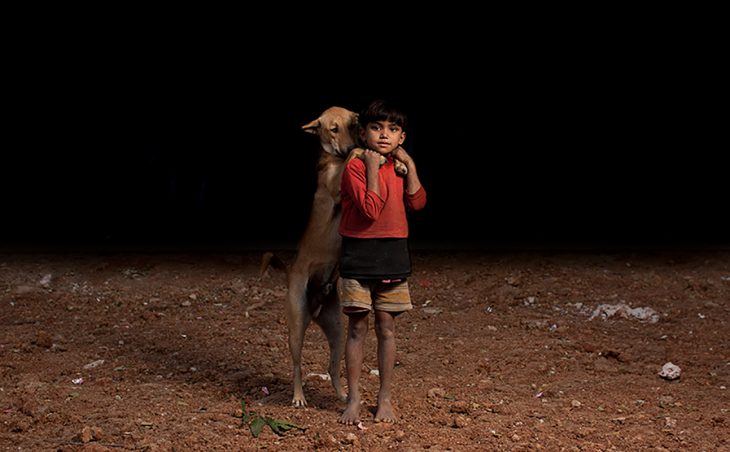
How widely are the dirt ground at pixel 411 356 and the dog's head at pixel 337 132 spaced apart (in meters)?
1.18

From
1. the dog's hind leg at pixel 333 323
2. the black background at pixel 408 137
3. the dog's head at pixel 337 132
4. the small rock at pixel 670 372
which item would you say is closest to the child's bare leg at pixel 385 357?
the dog's hind leg at pixel 333 323

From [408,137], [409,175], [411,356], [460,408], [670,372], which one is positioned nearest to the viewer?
[409,175]

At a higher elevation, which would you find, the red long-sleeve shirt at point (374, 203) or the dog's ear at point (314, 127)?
the dog's ear at point (314, 127)

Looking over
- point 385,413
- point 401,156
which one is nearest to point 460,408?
point 385,413

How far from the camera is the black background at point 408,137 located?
934 cm

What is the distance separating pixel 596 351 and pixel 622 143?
458 centimetres

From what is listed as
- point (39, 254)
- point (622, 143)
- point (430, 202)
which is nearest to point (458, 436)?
point (39, 254)

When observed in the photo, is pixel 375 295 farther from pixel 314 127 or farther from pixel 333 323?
pixel 314 127

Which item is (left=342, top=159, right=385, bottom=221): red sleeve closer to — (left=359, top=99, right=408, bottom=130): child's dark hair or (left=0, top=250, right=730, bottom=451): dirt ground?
(left=359, top=99, right=408, bottom=130): child's dark hair

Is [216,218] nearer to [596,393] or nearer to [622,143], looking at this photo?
[622,143]

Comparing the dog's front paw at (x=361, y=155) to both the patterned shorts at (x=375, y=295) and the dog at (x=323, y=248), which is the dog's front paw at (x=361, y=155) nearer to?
the dog at (x=323, y=248)

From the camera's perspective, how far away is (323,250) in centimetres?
448

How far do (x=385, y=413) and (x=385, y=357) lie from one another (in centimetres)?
26

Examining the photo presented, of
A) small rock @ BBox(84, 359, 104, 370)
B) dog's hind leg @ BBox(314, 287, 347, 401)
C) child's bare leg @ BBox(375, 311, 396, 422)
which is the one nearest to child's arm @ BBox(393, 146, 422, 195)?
child's bare leg @ BBox(375, 311, 396, 422)
